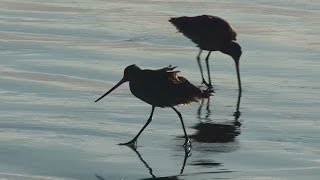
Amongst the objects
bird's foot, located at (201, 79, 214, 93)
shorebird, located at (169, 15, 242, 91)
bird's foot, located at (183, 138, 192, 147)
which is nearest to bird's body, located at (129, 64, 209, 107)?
bird's foot, located at (183, 138, 192, 147)

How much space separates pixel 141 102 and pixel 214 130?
71.4 inches

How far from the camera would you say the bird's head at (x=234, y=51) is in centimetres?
1611

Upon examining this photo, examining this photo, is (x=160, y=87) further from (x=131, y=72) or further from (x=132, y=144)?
(x=132, y=144)

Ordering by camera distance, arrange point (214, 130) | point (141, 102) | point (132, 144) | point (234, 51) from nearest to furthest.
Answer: point (132, 144)
point (214, 130)
point (141, 102)
point (234, 51)

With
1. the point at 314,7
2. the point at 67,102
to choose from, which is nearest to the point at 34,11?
the point at 314,7

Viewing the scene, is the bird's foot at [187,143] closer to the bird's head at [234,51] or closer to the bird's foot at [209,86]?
the bird's foot at [209,86]

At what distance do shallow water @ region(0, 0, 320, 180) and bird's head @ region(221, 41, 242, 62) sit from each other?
0.89 feet

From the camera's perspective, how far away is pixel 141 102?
1395 centimetres

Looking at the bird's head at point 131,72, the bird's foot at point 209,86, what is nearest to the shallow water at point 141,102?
the bird's foot at point 209,86

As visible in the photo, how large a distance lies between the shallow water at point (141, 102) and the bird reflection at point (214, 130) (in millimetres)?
11

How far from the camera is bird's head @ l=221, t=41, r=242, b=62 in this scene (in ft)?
52.9

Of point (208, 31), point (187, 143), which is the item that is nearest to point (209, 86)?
point (208, 31)

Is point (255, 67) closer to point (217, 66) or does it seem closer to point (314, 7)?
point (217, 66)

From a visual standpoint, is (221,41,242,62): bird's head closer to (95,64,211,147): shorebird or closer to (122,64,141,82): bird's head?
(95,64,211,147): shorebird
